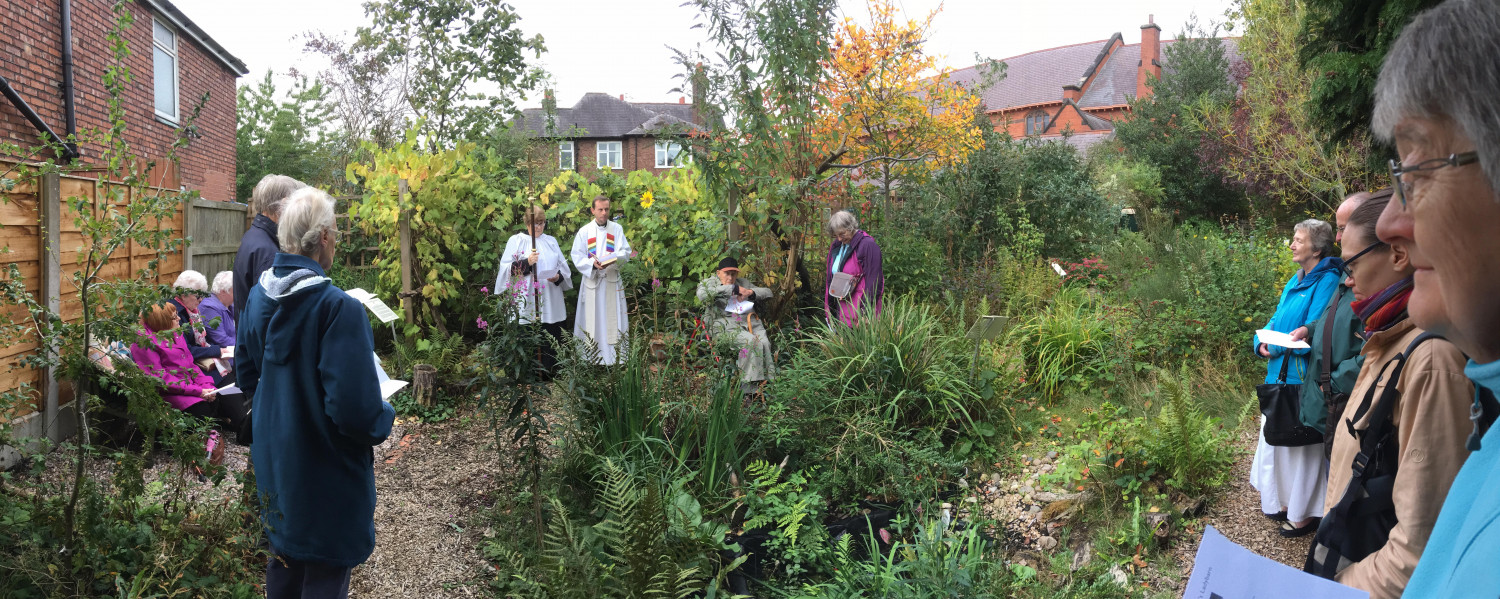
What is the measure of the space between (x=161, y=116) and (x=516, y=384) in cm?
1466

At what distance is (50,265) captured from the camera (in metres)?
5.51

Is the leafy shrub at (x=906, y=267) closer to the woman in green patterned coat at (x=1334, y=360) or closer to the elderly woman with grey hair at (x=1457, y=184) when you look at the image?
the woman in green patterned coat at (x=1334, y=360)

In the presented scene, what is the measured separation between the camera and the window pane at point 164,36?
14922 mm

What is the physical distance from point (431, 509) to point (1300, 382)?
495 centimetres

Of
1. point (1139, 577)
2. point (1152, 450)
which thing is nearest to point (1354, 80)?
point (1152, 450)

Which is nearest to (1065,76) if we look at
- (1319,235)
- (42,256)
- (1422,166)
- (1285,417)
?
(1319,235)

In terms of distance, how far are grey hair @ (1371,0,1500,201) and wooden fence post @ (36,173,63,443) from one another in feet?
21.9

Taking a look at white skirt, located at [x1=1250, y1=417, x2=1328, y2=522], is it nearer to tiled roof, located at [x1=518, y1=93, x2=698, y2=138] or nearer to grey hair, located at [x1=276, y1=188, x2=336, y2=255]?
grey hair, located at [x1=276, y1=188, x2=336, y2=255]

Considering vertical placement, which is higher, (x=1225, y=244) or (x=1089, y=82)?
(x=1089, y=82)

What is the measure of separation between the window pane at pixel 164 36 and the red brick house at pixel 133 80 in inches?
0.9

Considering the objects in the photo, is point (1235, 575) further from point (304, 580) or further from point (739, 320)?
point (739, 320)

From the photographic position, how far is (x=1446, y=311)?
0.96 m

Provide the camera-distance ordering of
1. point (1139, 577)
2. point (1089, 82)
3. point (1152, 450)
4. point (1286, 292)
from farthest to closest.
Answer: point (1089, 82) < point (1152, 450) < point (1286, 292) < point (1139, 577)

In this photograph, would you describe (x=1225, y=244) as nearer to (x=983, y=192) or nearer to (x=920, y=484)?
(x=983, y=192)
